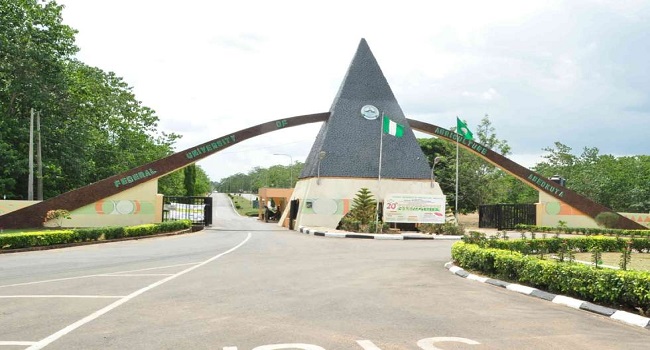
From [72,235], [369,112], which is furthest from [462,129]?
[72,235]

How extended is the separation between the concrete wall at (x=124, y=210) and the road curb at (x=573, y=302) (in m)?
24.4

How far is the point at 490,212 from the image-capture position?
41.2m

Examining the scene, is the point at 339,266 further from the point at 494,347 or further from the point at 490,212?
the point at 490,212

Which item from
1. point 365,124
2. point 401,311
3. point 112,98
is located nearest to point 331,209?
point 365,124

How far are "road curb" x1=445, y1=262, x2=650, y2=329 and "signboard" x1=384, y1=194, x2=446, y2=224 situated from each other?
1875 cm

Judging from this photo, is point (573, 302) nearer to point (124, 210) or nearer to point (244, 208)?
point (124, 210)

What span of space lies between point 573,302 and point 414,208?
2263 centimetres

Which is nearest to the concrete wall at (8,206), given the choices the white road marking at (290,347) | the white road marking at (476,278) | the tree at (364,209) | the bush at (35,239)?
the bush at (35,239)

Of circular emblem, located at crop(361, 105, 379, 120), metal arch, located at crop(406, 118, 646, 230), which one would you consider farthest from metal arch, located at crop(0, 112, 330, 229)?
metal arch, located at crop(406, 118, 646, 230)

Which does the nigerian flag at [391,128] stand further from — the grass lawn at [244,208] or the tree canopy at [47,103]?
the grass lawn at [244,208]

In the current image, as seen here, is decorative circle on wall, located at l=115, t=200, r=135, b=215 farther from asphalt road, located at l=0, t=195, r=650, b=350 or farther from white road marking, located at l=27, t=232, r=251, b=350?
white road marking, located at l=27, t=232, r=251, b=350

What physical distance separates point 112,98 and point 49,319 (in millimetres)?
42773

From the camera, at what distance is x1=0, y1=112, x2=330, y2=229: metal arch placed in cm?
2866

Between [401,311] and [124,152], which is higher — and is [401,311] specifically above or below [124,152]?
below
